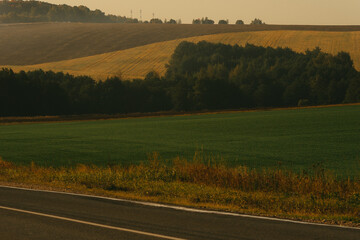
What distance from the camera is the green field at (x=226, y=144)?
2633 centimetres

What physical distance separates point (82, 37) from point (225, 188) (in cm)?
12587

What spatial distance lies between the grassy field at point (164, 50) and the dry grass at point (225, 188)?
284ft

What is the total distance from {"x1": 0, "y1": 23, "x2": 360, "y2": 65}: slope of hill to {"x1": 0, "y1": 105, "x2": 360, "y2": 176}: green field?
79716 millimetres

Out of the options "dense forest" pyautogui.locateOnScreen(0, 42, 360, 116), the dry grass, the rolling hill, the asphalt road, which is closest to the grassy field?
the rolling hill

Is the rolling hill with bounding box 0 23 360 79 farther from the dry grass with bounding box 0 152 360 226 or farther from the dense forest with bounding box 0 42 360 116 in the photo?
the dry grass with bounding box 0 152 360 226

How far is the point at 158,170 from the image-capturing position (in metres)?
20.4

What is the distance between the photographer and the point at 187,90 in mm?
93188

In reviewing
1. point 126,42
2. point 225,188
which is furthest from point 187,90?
point 225,188

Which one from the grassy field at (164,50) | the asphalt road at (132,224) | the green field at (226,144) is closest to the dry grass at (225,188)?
the asphalt road at (132,224)

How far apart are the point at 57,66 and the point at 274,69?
46877mm

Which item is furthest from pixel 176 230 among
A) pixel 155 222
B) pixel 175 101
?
pixel 175 101

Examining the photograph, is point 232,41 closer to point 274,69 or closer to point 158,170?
point 274,69

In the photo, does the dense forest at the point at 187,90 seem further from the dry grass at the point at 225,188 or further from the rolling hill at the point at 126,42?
the dry grass at the point at 225,188

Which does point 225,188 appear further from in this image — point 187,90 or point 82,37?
point 82,37
